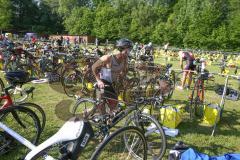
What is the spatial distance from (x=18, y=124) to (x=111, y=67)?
6.54 feet

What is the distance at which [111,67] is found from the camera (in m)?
6.10

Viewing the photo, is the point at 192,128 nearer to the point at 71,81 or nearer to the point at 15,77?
the point at 15,77

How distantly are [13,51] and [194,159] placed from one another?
32.2ft

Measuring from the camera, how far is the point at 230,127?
24.9 feet

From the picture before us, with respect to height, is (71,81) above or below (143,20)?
below

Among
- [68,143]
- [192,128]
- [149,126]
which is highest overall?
[68,143]

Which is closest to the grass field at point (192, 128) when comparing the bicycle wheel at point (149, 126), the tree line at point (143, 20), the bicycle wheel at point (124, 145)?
the bicycle wheel at point (124, 145)

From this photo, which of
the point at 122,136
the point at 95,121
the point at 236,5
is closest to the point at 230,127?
the point at 95,121

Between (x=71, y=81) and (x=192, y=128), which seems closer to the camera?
(x=192, y=128)

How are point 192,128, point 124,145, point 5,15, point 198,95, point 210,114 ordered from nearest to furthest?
point 124,145, point 192,128, point 210,114, point 198,95, point 5,15

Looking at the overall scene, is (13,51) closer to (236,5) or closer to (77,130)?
(77,130)

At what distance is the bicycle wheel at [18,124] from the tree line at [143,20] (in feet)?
162

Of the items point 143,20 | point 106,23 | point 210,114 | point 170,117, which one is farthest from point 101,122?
point 106,23

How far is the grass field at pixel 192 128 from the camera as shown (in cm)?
614
